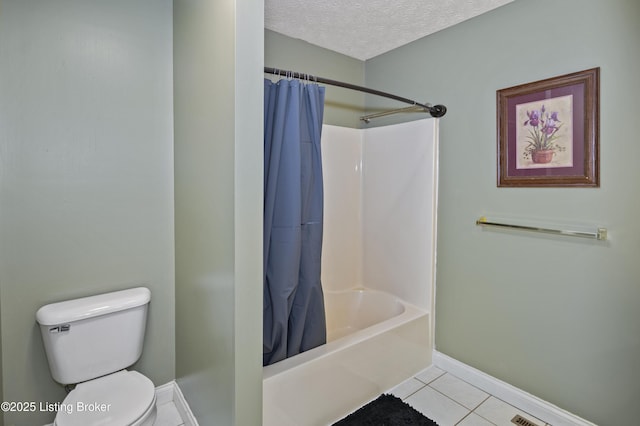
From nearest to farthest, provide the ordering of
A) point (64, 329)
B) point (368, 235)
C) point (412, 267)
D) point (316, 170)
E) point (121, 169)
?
point (64, 329)
point (121, 169)
point (316, 170)
point (412, 267)
point (368, 235)

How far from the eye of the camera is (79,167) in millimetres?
1670

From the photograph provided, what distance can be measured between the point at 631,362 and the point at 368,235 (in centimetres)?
175

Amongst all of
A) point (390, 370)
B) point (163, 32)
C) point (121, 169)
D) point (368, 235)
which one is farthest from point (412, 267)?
point (163, 32)

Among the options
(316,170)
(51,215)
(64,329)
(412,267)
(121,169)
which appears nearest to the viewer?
(64,329)

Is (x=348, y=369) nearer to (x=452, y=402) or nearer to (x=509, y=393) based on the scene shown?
(x=452, y=402)

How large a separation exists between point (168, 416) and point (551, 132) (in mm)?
2652

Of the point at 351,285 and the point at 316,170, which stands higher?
the point at 316,170

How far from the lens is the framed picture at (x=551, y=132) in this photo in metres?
1.65

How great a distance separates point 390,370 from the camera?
2.10 meters

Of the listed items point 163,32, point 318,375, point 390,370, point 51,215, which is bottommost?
point 390,370

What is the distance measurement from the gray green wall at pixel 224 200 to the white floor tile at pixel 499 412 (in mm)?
1335

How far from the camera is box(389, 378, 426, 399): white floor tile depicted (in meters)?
2.09

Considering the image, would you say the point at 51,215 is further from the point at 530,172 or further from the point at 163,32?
the point at 530,172

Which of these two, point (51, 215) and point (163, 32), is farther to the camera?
point (163, 32)
